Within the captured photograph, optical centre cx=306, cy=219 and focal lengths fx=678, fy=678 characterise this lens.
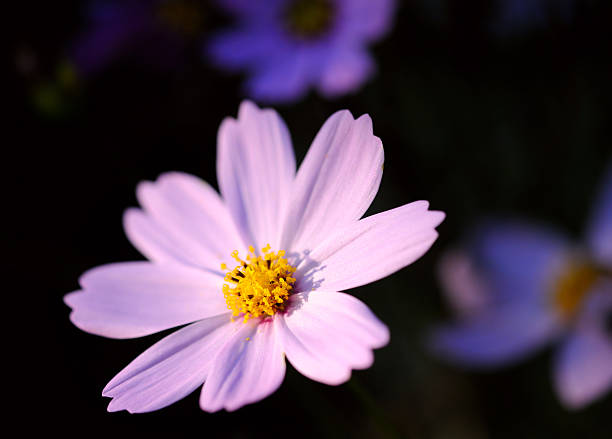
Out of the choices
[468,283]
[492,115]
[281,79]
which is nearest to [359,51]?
[281,79]

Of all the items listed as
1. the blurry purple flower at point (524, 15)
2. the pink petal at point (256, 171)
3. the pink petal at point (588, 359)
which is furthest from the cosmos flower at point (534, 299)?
the pink petal at point (256, 171)

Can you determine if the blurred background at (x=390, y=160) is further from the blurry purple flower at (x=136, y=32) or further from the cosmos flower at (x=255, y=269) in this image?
the cosmos flower at (x=255, y=269)

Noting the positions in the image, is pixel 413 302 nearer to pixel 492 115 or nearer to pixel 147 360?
pixel 492 115

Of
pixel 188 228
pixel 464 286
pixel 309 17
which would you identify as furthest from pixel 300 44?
pixel 188 228

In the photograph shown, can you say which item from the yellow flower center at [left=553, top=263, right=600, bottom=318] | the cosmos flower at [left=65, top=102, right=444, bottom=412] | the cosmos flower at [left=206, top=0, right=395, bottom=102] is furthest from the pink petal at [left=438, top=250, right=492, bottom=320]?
the cosmos flower at [left=65, top=102, right=444, bottom=412]

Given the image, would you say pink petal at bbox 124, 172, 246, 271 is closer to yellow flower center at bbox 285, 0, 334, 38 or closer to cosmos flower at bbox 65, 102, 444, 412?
cosmos flower at bbox 65, 102, 444, 412

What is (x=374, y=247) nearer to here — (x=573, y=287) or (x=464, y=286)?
(x=464, y=286)
